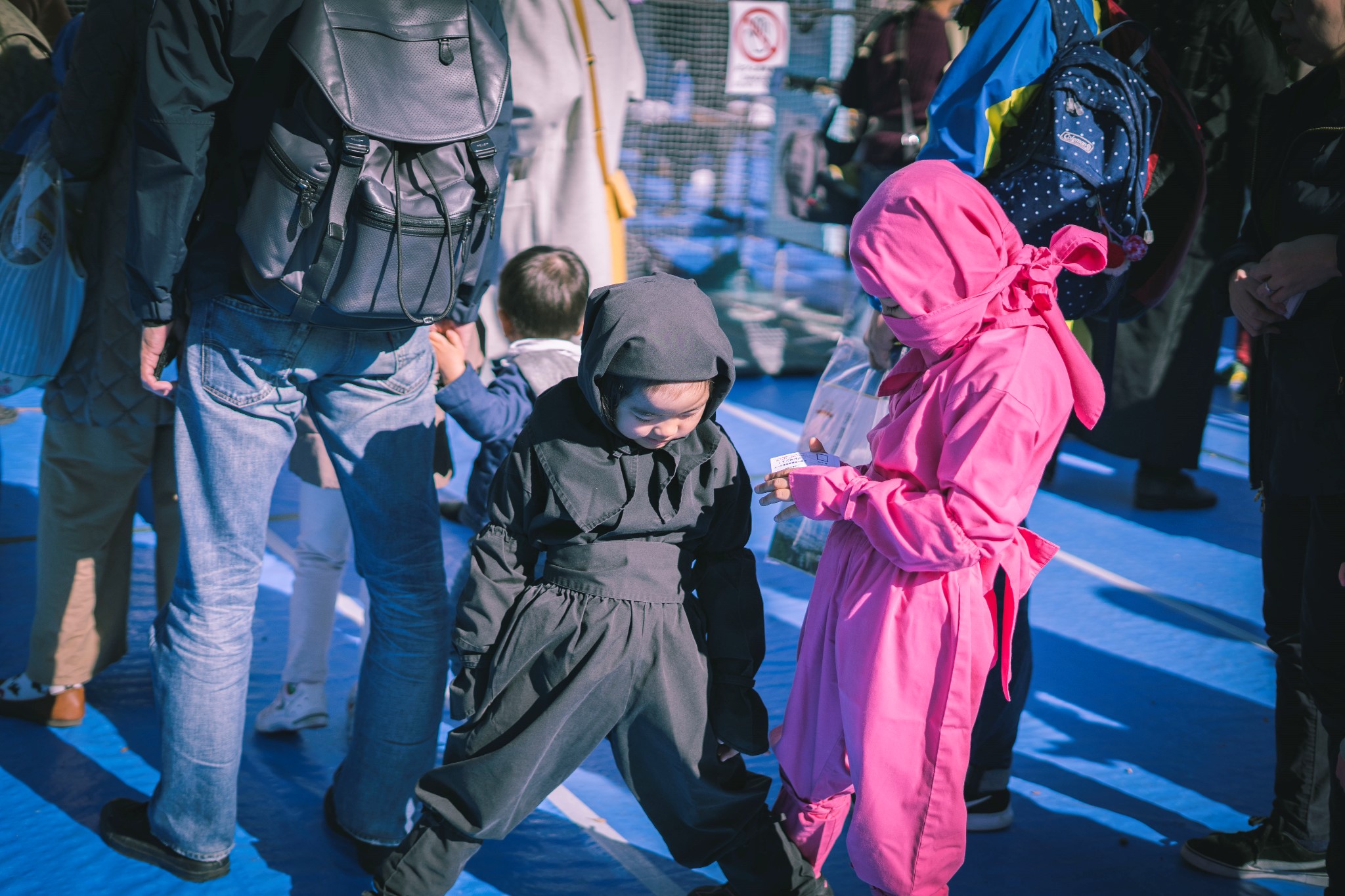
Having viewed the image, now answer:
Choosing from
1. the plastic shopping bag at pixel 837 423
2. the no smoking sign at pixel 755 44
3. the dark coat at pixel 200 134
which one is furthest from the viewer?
the no smoking sign at pixel 755 44

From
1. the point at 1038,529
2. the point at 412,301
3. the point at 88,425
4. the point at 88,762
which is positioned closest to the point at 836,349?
the point at 412,301

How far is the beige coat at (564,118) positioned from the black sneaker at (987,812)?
132 inches

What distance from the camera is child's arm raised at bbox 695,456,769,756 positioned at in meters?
2.04

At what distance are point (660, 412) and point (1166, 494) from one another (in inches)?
154

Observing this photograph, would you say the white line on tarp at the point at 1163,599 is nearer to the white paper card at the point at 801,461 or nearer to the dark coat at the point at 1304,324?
the dark coat at the point at 1304,324

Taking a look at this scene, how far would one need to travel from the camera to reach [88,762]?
8.69ft

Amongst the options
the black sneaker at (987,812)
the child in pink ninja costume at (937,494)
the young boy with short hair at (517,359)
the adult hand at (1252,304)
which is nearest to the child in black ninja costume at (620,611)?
the child in pink ninja costume at (937,494)

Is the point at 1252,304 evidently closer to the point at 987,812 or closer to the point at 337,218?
the point at 987,812

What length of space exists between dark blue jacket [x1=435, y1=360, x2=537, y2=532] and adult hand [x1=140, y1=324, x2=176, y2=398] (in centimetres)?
53

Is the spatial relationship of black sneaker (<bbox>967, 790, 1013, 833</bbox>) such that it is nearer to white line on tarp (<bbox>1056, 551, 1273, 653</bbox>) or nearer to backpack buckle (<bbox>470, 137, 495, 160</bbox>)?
white line on tarp (<bbox>1056, 551, 1273, 653</bbox>)

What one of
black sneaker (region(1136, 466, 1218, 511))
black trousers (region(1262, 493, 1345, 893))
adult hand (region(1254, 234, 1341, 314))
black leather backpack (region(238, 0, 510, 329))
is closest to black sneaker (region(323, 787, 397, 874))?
black leather backpack (region(238, 0, 510, 329))

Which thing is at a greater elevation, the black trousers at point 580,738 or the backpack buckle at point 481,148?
the backpack buckle at point 481,148

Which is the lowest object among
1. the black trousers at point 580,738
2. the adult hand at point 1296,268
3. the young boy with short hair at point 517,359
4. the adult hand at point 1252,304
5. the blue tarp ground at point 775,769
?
the blue tarp ground at point 775,769

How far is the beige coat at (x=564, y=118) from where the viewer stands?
485cm
